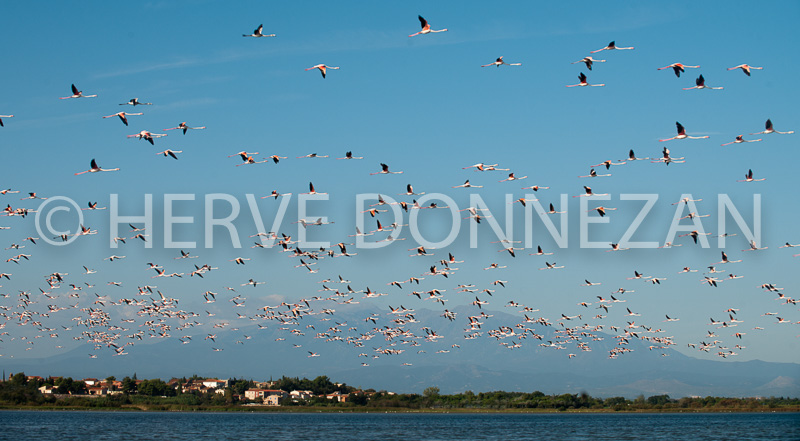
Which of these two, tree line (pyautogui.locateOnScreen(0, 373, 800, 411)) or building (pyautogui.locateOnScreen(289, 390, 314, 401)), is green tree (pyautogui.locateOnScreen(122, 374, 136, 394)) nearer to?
tree line (pyautogui.locateOnScreen(0, 373, 800, 411))

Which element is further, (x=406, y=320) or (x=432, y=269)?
(x=406, y=320)

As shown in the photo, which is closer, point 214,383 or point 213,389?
point 213,389

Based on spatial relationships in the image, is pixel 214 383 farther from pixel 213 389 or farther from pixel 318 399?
pixel 318 399

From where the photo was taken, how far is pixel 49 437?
202 feet

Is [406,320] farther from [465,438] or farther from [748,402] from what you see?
[748,402]

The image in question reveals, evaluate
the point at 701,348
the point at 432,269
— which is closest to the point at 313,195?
the point at 432,269

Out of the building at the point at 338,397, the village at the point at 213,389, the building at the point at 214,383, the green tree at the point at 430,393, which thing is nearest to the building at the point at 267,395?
the village at the point at 213,389

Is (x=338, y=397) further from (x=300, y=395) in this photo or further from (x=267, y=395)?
(x=267, y=395)

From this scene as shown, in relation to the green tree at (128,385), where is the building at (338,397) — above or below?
below

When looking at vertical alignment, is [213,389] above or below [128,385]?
below

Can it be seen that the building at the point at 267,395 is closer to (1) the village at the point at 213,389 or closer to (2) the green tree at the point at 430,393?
(1) the village at the point at 213,389

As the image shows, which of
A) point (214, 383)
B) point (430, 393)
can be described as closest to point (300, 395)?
point (430, 393)

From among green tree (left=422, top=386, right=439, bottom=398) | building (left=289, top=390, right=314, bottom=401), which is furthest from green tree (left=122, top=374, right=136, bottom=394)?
green tree (left=422, top=386, right=439, bottom=398)

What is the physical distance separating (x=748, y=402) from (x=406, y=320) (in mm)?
134927
